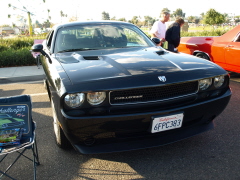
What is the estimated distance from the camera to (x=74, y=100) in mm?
2072

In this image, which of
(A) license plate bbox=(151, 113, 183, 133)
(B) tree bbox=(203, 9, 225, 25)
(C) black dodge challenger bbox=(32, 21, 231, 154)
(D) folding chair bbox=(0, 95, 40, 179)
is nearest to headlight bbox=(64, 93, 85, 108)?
(C) black dodge challenger bbox=(32, 21, 231, 154)

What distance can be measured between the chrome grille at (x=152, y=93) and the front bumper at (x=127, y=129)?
144 millimetres

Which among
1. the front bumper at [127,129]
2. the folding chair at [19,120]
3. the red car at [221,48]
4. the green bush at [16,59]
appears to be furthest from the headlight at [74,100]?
the green bush at [16,59]

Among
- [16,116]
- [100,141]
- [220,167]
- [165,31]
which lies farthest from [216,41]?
[16,116]

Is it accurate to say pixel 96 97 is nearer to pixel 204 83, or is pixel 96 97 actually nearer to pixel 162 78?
pixel 162 78

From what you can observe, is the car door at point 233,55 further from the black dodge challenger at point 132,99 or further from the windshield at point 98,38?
the black dodge challenger at point 132,99

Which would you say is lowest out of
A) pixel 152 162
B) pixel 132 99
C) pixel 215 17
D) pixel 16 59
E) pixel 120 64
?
pixel 152 162

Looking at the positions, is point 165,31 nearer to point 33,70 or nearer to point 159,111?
point 33,70

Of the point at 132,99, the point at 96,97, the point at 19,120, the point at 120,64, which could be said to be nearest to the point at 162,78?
the point at 132,99

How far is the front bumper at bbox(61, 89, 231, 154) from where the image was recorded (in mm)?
2039

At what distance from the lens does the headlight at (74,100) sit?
205 centimetres

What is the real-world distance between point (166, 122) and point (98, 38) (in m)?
1.83

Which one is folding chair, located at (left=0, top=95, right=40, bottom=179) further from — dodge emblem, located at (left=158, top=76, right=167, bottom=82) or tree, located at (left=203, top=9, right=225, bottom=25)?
tree, located at (left=203, top=9, right=225, bottom=25)

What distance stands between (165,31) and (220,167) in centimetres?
484
